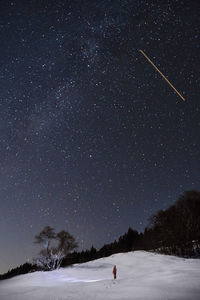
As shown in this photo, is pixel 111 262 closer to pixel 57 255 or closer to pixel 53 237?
pixel 57 255

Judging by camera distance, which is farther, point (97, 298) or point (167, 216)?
point (167, 216)

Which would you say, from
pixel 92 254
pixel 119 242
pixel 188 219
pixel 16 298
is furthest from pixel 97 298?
pixel 119 242

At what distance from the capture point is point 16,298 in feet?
46.4

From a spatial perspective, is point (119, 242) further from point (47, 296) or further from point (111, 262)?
point (47, 296)

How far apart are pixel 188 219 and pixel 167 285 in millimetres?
26614

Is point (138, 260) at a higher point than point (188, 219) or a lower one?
lower

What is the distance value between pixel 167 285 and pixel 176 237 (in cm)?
2720

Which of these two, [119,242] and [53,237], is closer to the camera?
[53,237]

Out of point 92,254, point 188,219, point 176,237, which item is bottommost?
point 92,254

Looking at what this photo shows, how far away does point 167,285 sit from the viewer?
13.0 m

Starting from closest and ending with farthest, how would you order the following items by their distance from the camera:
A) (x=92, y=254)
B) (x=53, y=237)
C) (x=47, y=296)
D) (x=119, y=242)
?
1. (x=47, y=296)
2. (x=53, y=237)
3. (x=92, y=254)
4. (x=119, y=242)

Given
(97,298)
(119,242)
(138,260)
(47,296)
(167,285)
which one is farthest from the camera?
(119,242)

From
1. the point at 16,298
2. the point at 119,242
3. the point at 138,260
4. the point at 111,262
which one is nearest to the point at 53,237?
the point at 111,262

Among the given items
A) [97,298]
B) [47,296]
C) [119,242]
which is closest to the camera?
[97,298]
